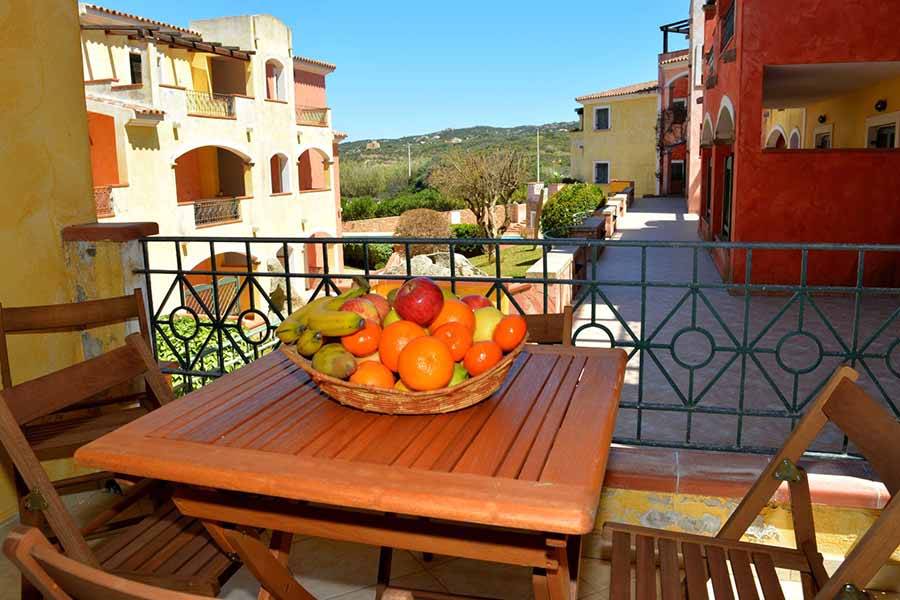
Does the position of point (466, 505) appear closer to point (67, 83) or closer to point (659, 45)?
point (67, 83)

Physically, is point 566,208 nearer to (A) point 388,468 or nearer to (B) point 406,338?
(B) point 406,338

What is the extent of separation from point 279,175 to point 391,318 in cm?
2357

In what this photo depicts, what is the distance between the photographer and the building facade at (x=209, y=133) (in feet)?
57.6

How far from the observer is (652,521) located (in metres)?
2.88

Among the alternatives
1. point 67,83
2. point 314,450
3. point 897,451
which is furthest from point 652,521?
point 67,83

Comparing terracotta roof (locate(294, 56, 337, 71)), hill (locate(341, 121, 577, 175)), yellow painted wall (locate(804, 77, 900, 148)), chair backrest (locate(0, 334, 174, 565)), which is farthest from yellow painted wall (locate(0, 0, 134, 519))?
hill (locate(341, 121, 577, 175))

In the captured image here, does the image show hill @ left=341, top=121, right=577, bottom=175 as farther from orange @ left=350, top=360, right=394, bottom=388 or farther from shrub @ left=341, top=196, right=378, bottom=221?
orange @ left=350, top=360, right=394, bottom=388

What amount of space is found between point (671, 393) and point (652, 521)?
10.9 feet

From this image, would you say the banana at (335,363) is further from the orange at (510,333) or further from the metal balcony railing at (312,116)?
the metal balcony railing at (312,116)

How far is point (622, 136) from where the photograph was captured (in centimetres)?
3588

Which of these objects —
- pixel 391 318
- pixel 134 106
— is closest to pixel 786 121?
pixel 134 106

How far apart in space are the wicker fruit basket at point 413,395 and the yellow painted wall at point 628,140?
115ft

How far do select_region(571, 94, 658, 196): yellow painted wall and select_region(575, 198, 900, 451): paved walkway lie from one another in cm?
2445

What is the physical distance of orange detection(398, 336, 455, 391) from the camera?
162 centimetres
